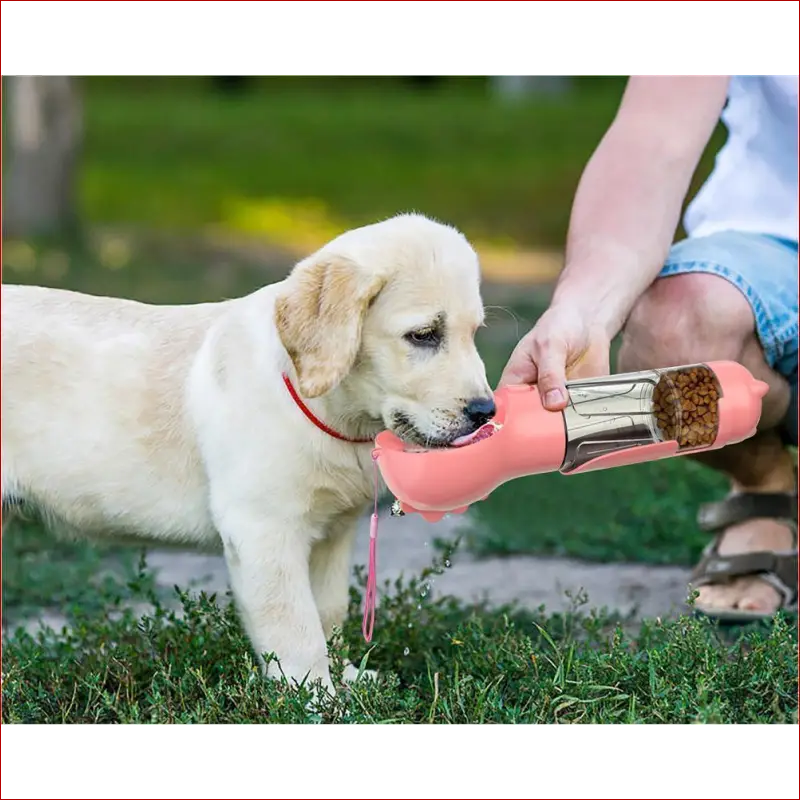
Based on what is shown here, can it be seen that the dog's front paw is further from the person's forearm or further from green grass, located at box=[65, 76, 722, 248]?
green grass, located at box=[65, 76, 722, 248]

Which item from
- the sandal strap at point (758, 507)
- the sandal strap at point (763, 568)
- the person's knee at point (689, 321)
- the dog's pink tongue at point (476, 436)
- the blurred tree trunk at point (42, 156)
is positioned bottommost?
the sandal strap at point (763, 568)

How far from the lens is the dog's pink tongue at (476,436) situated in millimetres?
2326

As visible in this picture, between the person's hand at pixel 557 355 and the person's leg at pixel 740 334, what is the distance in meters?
0.35

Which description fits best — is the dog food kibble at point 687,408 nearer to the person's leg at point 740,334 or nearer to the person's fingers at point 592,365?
the person's fingers at point 592,365

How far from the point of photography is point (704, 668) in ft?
→ 8.31

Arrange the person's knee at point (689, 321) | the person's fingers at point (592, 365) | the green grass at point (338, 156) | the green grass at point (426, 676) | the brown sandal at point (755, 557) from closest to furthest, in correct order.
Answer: the green grass at point (426, 676) < the person's fingers at point (592, 365) < the person's knee at point (689, 321) < the brown sandal at point (755, 557) < the green grass at point (338, 156)

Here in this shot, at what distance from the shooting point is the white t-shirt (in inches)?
129

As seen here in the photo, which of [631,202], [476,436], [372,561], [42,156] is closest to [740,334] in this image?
[631,202]

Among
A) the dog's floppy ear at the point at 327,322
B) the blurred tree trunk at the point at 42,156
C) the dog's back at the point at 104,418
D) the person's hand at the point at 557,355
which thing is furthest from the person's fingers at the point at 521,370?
the blurred tree trunk at the point at 42,156

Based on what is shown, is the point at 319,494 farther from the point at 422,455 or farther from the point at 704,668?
the point at 704,668

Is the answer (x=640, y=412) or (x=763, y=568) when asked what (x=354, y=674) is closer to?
(x=640, y=412)

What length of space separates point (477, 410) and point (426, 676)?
69 cm

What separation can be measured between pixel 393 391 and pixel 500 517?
5.98ft

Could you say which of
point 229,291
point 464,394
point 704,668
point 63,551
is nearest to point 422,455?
point 464,394
